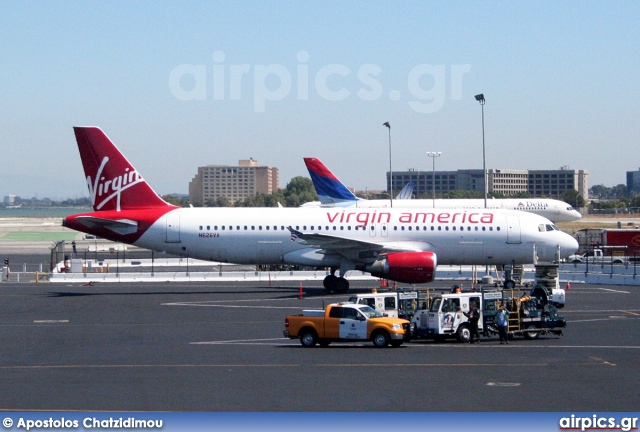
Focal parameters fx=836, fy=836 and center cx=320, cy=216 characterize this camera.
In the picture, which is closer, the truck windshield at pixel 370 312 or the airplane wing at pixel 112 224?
the truck windshield at pixel 370 312

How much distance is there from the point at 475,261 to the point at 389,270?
5.89 metres

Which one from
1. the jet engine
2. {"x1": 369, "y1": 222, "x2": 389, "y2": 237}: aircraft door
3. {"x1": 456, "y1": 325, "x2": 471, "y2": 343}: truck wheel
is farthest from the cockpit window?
{"x1": 456, "y1": 325, "x2": 471, "y2": 343}: truck wheel

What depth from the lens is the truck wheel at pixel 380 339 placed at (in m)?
25.0

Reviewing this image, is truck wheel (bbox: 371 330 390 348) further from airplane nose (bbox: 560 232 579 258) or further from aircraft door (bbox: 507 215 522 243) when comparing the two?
airplane nose (bbox: 560 232 579 258)

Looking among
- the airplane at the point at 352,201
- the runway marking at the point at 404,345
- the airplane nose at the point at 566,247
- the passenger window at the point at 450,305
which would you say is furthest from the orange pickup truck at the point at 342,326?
the airplane at the point at 352,201

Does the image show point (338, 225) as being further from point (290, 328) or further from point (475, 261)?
point (290, 328)

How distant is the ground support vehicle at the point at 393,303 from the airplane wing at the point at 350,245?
1201cm

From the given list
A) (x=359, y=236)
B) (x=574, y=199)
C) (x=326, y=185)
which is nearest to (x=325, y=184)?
(x=326, y=185)

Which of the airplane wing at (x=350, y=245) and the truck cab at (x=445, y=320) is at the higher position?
the airplane wing at (x=350, y=245)

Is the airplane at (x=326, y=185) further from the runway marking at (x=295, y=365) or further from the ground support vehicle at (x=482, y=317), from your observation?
the runway marking at (x=295, y=365)

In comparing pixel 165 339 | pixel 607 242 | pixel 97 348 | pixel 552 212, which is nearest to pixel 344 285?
pixel 165 339

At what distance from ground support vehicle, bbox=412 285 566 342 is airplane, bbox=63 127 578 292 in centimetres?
1470

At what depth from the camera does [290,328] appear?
25.5 meters

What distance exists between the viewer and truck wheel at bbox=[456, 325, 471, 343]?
2631 cm
